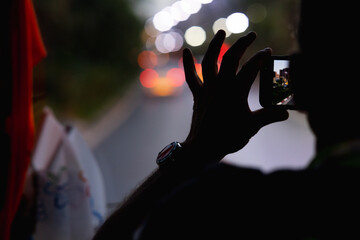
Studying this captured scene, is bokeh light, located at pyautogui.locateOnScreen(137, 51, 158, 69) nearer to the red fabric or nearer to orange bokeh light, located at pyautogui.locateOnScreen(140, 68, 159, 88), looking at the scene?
orange bokeh light, located at pyautogui.locateOnScreen(140, 68, 159, 88)

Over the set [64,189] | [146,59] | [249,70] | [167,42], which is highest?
[249,70]

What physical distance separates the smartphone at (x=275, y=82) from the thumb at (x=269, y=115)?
0.02 meters

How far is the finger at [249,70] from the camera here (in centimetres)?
103

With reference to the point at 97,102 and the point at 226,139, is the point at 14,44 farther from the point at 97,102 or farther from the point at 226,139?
the point at 97,102

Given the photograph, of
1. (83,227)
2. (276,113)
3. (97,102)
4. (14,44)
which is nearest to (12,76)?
(14,44)

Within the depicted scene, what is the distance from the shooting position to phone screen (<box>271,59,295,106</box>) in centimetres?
107

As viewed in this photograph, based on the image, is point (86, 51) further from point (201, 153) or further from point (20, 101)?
point (201, 153)

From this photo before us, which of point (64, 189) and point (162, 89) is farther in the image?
point (162, 89)

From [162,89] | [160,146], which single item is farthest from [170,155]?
[162,89]

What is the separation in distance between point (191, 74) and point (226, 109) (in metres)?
0.20

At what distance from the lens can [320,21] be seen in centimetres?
76

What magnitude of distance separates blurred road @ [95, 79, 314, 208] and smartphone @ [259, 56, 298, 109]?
219 centimetres

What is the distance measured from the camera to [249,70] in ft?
3.38

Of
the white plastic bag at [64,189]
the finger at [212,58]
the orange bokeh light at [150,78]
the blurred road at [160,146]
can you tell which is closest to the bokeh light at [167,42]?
the orange bokeh light at [150,78]
